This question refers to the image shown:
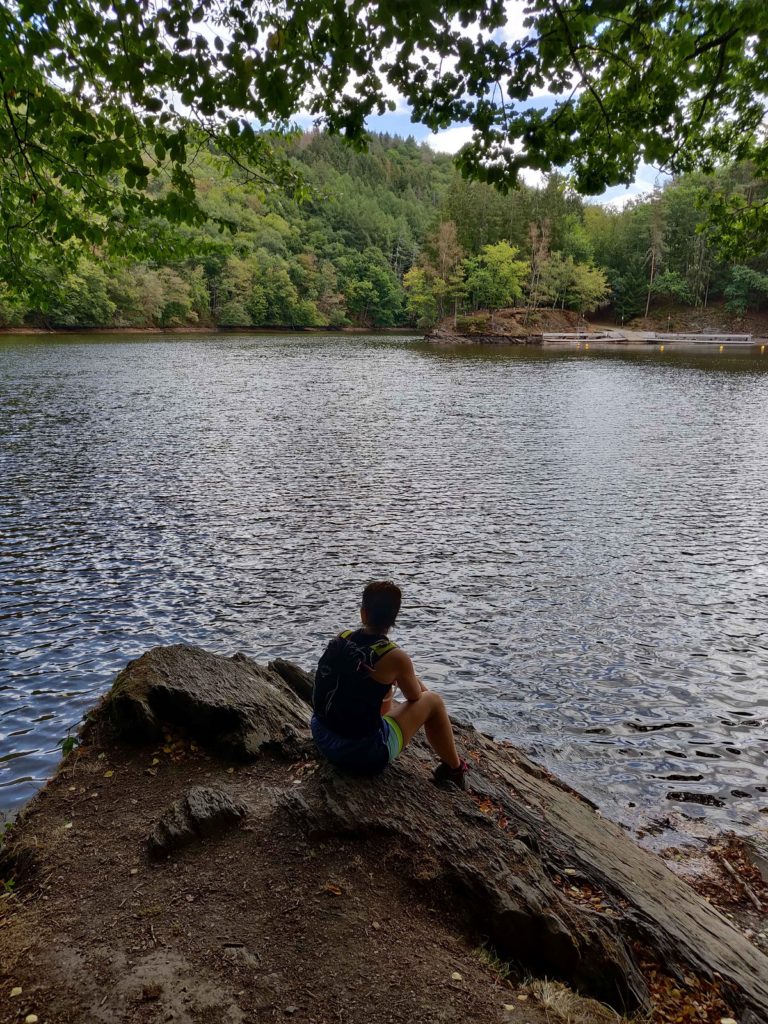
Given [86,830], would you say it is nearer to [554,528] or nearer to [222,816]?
[222,816]

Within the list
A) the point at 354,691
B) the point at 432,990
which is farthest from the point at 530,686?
the point at 432,990

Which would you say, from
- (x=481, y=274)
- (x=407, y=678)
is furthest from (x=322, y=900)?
(x=481, y=274)

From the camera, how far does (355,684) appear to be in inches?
217

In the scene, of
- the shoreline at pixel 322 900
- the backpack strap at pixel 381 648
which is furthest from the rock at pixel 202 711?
the backpack strap at pixel 381 648

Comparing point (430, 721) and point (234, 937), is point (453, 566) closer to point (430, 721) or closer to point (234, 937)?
point (430, 721)

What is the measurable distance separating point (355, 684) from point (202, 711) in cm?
225

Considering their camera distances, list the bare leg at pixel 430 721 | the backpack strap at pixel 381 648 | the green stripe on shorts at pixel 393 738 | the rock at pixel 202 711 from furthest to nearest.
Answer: the rock at pixel 202 711 < the bare leg at pixel 430 721 < the green stripe on shorts at pixel 393 738 < the backpack strap at pixel 381 648

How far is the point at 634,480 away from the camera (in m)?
23.2

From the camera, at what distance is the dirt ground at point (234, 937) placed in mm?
3875

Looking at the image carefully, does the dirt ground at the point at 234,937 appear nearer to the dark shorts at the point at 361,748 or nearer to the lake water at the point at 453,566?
the dark shorts at the point at 361,748

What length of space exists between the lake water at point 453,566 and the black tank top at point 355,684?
13.9ft

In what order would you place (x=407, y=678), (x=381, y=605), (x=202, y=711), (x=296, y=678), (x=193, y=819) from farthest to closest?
1. (x=296, y=678)
2. (x=202, y=711)
3. (x=407, y=678)
4. (x=381, y=605)
5. (x=193, y=819)

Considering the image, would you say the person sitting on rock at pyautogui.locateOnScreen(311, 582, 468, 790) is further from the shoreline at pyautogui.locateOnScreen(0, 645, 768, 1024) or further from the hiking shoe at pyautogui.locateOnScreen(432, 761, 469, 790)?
the hiking shoe at pyautogui.locateOnScreen(432, 761, 469, 790)

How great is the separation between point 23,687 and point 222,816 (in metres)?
6.27
